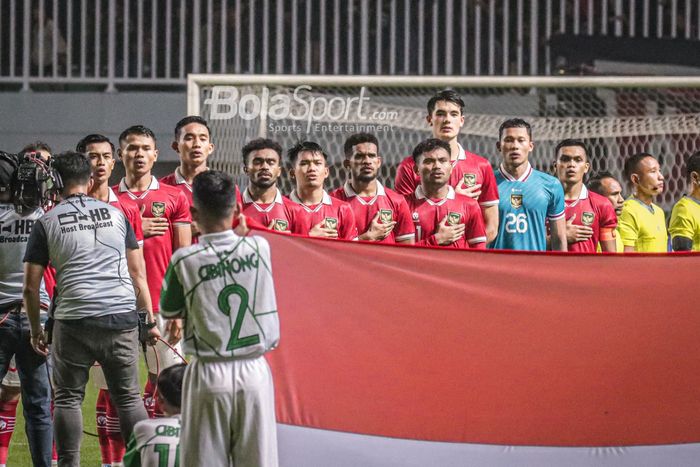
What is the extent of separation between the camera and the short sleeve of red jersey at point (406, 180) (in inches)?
224

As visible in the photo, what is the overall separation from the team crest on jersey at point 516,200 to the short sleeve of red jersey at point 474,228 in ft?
1.60

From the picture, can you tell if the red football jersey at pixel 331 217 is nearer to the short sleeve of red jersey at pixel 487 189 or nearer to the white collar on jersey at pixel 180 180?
the white collar on jersey at pixel 180 180

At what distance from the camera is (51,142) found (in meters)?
12.2

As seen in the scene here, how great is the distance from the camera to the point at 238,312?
315cm

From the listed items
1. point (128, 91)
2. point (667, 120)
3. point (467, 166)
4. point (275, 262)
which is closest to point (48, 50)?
point (128, 91)

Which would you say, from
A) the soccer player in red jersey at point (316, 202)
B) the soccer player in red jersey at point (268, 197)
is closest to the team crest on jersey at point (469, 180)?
the soccer player in red jersey at point (316, 202)

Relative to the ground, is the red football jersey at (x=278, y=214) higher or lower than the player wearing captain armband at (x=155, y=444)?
higher

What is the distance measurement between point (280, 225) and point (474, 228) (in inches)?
40.5

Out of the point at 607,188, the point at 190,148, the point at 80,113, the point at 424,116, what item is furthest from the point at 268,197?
A: the point at 80,113

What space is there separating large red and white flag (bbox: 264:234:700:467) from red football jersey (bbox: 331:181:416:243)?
4.43 feet

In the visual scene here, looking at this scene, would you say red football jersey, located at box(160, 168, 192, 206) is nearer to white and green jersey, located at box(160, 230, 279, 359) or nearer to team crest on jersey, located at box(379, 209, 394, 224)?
team crest on jersey, located at box(379, 209, 394, 224)

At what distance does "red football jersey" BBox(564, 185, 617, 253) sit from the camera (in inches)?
247

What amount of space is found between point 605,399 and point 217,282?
1.62m

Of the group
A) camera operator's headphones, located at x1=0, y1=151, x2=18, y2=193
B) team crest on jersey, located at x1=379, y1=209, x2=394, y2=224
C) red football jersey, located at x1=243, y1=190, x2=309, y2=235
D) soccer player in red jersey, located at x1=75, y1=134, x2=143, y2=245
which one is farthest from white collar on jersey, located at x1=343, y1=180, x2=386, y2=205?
camera operator's headphones, located at x1=0, y1=151, x2=18, y2=193
